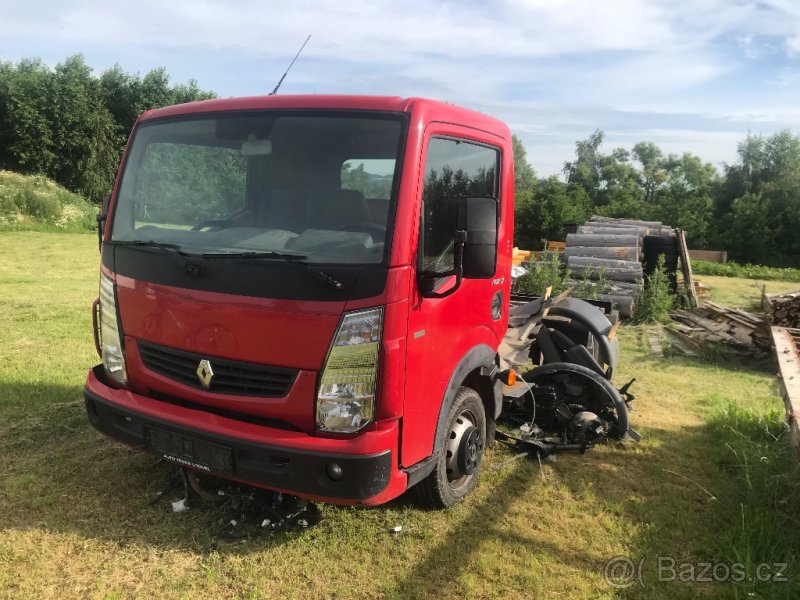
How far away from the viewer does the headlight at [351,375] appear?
2.83m

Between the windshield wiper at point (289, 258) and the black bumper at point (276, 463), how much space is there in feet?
2.79

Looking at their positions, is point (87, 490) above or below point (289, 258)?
below

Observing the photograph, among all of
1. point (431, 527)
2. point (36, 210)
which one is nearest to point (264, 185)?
point (431, 527)

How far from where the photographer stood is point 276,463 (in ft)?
9.56

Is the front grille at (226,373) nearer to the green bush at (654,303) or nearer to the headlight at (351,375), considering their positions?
the headlight at (351,375)

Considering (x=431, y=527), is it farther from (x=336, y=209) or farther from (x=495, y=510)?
(x=336, y=209)

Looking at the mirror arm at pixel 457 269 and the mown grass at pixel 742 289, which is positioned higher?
the mirror arm at pixel 457 269

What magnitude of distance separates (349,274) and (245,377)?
2.64ft

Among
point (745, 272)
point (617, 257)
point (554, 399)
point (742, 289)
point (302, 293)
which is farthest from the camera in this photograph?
point (745, 272)

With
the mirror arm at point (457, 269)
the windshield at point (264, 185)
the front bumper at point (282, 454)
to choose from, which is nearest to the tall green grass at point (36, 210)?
the windshield at point (264, 185)

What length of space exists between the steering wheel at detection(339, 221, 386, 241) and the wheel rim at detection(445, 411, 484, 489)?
1.43 metres

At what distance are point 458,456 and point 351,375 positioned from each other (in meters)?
1.29

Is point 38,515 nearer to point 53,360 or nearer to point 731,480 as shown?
point 53,360

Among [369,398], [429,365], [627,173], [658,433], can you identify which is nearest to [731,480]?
[658,433]
